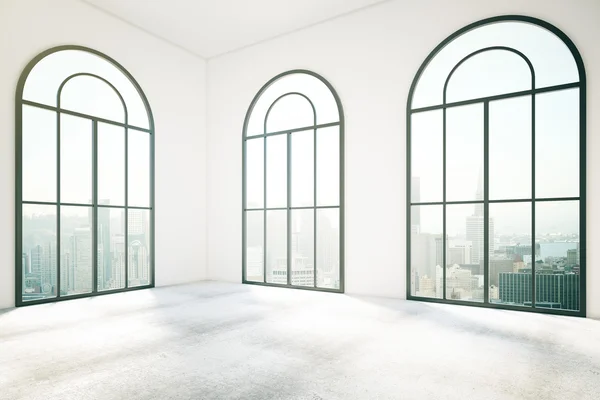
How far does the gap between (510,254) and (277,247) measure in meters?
4.05

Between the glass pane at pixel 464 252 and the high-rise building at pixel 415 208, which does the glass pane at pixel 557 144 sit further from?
the high-rise building at pixel 415 208

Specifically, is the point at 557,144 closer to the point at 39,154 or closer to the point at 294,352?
the point at 294,352

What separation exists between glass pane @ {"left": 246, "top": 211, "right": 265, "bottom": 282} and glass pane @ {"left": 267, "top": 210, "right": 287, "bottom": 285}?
168 millimetres

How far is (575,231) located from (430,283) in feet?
6.73

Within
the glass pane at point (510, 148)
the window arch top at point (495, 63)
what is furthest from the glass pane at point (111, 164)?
the glass pane at point (510, 148)

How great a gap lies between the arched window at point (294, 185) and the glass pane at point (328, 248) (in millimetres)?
17

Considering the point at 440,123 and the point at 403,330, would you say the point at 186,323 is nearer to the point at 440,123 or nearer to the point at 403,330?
the point at 403,330

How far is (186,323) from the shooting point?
16.4 feet

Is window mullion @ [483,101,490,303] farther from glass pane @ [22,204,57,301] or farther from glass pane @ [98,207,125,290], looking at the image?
glass pane @ [22,204,57,301]

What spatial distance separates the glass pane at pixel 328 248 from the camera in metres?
7.29

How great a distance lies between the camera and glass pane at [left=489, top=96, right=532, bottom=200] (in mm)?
5801

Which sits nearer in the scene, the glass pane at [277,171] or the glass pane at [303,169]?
the glass pane at [303,169]

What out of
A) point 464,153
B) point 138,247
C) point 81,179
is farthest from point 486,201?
point 81,179

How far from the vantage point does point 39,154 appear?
6320 millimetres
